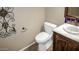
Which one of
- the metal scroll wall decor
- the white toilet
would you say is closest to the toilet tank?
the white toilet

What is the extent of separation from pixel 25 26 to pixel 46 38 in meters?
0.24

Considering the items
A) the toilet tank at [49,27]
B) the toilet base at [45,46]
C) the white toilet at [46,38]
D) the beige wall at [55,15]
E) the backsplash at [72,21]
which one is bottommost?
the toilet base at [45,46]

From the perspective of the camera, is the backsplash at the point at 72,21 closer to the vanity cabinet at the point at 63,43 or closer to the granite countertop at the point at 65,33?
the granite countertop at the point at 65,33

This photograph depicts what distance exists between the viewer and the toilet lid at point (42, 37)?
1.12 meters

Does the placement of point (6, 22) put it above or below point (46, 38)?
above

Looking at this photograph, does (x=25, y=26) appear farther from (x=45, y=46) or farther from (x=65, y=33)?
(x=65, y=33)

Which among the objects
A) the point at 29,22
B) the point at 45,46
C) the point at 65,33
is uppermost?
the point at 29,22

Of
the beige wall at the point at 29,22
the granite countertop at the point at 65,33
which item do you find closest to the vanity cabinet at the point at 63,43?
the granite countertop at the point at 65,33

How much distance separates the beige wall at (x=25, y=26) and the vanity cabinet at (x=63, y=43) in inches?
8.0

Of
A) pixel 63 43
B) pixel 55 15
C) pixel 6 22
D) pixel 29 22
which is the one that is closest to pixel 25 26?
pixel 29 22

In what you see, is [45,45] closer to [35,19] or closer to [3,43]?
[35,19]

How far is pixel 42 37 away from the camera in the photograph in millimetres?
1128
